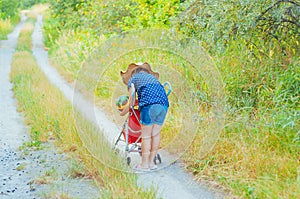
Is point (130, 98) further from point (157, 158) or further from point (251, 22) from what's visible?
point (251, 22)

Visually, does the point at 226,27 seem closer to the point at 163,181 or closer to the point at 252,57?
the point at 252,57

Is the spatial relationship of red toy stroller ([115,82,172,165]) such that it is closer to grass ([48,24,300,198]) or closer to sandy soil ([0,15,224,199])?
sandy soil ([0,15,224,199])

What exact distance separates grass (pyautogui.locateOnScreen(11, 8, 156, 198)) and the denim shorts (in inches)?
21.3

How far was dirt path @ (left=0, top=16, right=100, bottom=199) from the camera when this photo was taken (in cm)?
425

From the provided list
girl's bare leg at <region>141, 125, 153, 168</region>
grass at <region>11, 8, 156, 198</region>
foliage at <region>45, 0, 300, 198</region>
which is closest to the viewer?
grass at <region>11, 8, 156, 198</region>

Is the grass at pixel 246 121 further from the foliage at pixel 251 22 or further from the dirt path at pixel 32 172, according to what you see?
the dirt path at pixel 32 172

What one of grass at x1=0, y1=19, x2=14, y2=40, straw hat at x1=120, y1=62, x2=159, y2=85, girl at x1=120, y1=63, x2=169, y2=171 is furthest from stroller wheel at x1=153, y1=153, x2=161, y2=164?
grass at x1=0, y1=19, x2=14, y2=40

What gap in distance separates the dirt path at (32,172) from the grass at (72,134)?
0.56 feet

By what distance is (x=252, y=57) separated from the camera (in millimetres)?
6023

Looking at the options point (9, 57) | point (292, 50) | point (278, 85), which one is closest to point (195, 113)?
point (278, 85)

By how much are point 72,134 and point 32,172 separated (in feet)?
3.31

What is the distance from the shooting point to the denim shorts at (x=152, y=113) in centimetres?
445

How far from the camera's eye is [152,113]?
446 centimetres

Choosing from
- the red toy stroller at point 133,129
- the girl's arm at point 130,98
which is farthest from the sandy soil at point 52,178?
the girl's arm at point 130,98
